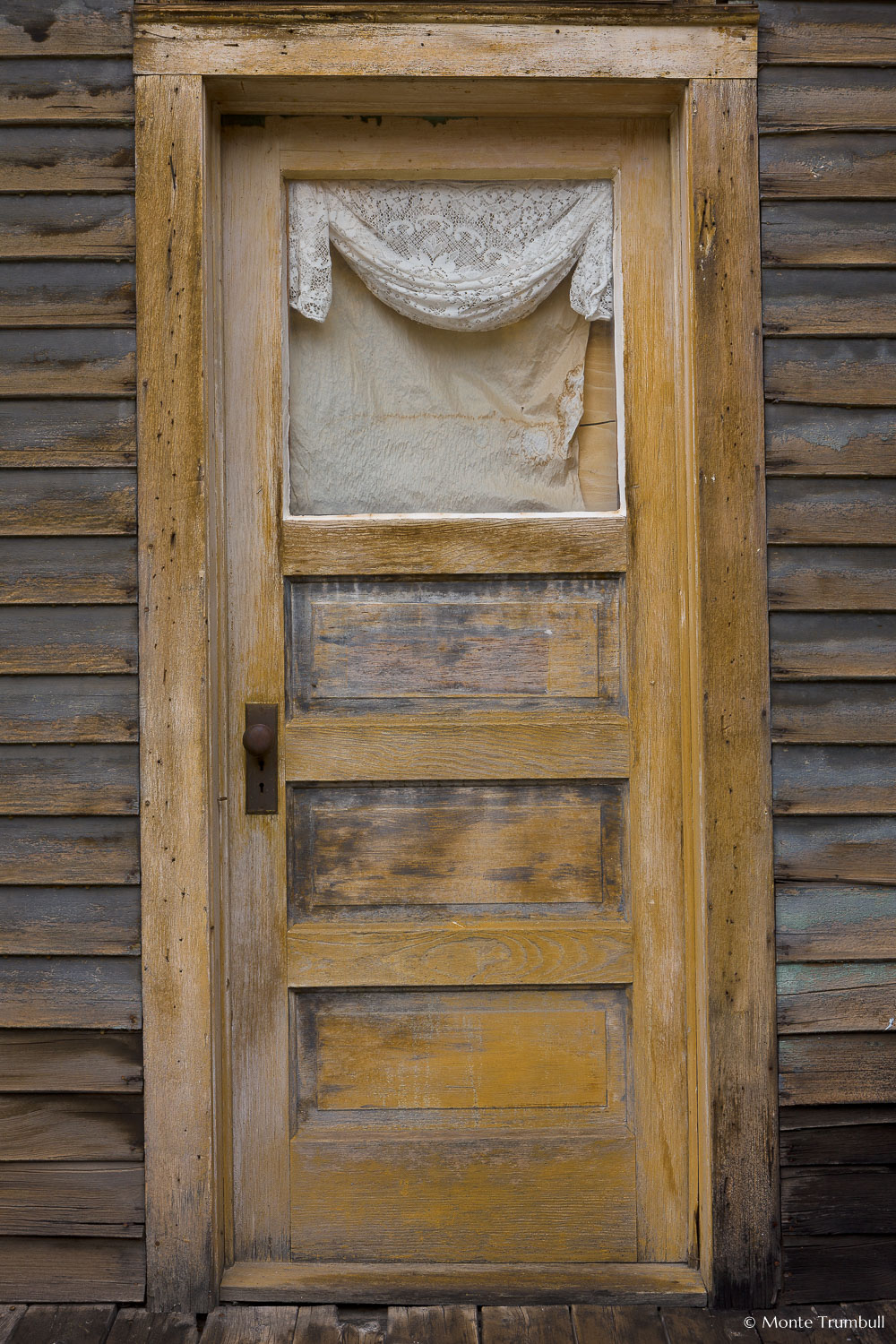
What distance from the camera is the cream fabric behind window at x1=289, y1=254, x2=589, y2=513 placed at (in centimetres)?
197

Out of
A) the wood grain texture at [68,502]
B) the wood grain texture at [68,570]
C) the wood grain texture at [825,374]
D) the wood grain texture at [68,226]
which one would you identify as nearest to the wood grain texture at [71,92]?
the wood grain texture at [68,226]

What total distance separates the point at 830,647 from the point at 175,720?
1264mm

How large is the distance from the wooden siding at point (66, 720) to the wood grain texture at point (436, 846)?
0.36 m

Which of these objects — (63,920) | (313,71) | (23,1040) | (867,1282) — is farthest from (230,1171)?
(313,71)

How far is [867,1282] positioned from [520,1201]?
0.67 m

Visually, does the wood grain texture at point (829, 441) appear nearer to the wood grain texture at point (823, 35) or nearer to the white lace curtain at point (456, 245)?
the white lace curtain at point (456, 245)

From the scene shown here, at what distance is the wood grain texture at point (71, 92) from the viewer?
180 centimetres

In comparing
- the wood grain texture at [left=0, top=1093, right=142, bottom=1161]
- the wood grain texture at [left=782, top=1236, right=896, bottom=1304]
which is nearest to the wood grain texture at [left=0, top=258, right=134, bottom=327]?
the wood grain texture at [left=0, top=1093, right=142, bottom=1161]

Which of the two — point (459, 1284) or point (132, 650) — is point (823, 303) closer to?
point (132, 650)

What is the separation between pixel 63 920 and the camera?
71.9 inches

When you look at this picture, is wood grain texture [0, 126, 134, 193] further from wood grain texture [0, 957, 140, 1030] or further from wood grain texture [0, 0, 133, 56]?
wood grain texture [0, 957, 140, 1030]

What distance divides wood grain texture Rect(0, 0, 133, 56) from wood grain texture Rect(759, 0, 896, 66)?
1217mm

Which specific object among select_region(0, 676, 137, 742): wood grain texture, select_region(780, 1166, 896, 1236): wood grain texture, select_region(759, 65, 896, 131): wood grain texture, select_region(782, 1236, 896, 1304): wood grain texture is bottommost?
select_region(782, 1236, 896, 1304): wood grain texture

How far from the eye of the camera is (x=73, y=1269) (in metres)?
1.83
